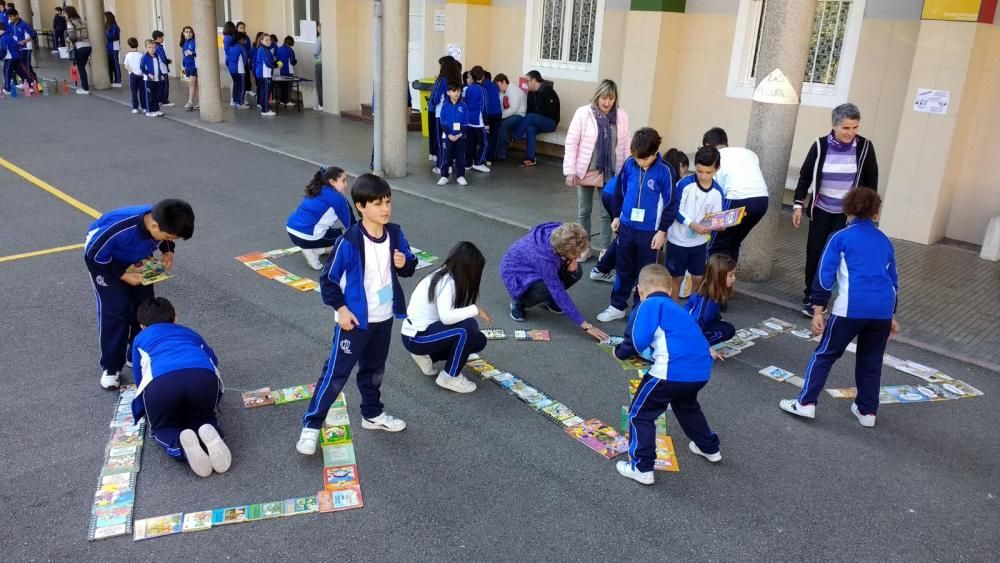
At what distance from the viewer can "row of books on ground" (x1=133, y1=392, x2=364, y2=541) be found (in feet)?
12.9

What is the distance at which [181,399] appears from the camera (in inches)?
173

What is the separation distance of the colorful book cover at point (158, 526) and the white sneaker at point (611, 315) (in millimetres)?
4031

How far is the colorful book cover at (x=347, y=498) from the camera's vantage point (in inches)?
164

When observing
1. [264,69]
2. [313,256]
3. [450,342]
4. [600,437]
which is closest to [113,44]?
[264,69]

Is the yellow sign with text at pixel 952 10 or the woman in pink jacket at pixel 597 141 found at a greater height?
the yellow sign with text at pixel 952 10

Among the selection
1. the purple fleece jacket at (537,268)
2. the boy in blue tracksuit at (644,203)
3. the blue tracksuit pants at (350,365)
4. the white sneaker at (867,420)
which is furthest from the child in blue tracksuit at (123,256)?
the white sneaker at (867,420)

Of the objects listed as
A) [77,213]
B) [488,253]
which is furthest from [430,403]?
[77,213]

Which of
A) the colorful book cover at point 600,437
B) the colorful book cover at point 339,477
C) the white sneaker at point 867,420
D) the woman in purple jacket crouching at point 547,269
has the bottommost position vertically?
the colorful book cover at point 339,477

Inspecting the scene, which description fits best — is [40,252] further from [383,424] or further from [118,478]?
[383,424]

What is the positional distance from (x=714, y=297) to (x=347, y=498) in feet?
10.2

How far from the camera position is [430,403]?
5.31m

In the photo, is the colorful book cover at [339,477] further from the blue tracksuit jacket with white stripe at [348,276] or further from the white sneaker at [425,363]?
the white sneaker at [425,363]

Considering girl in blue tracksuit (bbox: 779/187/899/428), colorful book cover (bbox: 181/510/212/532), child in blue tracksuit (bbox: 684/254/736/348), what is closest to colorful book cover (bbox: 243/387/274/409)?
colorful book cover (bbox: 181/510/212/532)

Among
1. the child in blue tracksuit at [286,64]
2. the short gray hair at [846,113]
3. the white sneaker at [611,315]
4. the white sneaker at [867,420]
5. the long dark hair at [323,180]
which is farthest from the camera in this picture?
the child in blue tracksuit at [286,64]
